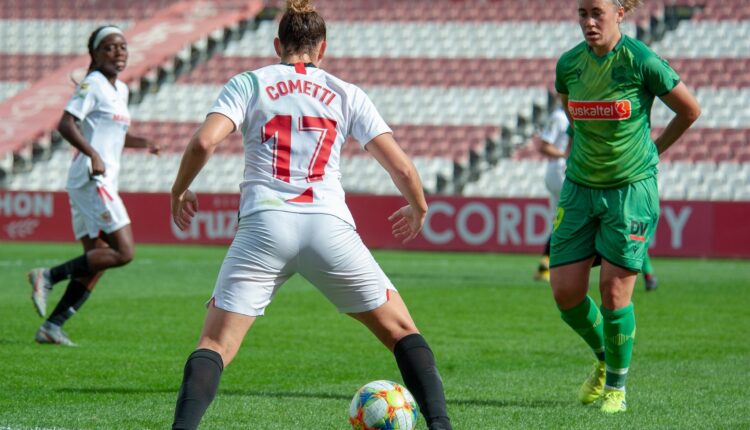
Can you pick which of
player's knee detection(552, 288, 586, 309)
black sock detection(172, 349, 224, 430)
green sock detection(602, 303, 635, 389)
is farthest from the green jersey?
black sock detection(172, 349, 224, 430)

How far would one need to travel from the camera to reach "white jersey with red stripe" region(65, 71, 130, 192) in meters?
9.28

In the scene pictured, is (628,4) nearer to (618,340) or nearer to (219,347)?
(618,340)

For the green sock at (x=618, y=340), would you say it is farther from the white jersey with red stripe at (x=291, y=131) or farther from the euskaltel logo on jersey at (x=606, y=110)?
the white jersey with red stripe at (x=291, y=131)

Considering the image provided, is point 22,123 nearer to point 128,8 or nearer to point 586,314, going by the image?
point 128,8

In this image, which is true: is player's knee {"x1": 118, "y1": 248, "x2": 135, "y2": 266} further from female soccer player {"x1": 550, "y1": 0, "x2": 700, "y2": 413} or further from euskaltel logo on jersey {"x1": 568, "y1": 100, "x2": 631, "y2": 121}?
euskaltel logo on jersey {"x1": 568, "y1": 100, "x2": 631, "y2": 121}

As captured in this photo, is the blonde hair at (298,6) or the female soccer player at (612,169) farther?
the female soccer player at (612,169)

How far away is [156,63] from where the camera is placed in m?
30.7

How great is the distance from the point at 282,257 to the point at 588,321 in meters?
2.56

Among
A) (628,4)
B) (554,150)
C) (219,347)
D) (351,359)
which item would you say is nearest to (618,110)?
(628,4)

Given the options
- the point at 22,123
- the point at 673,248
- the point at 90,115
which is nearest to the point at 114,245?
the point at 90,115

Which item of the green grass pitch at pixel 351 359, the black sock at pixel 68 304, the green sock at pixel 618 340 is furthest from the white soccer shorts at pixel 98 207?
the green sock at pixel 618 340

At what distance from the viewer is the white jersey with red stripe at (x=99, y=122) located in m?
9.28

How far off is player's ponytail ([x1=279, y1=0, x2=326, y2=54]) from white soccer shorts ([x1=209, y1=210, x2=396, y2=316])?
0.69 meters

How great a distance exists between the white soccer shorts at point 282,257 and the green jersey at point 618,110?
2.04m
